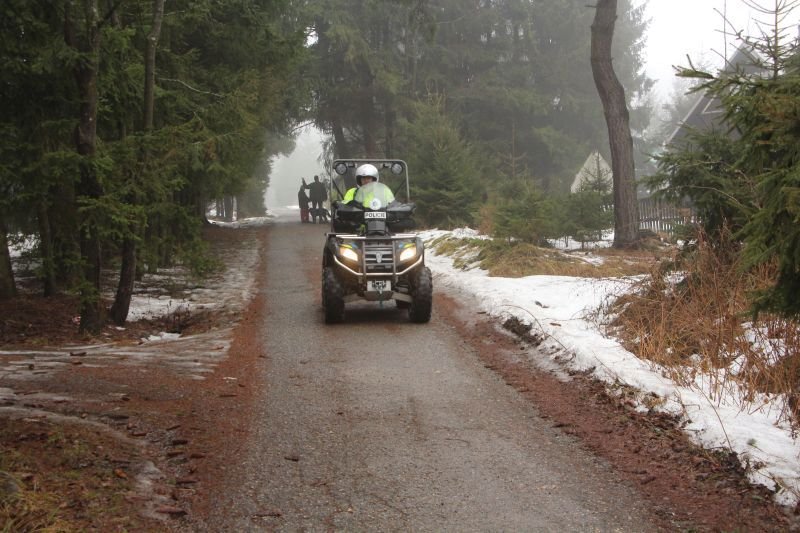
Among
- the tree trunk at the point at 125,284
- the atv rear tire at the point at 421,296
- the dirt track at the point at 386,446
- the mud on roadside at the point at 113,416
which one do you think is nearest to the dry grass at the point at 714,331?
the dirt track at the point at 386,446

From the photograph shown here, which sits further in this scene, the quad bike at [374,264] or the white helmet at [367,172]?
the white helmet at [367,172]

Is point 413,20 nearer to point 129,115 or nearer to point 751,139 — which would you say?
point 129,115

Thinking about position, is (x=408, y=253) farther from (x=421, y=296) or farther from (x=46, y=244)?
(x=46, y=244)

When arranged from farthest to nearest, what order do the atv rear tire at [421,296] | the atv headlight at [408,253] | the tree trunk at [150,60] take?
the tree trunk at [150,60] < the atv headlight at [408,253] < the atv rear tire at [421,296]

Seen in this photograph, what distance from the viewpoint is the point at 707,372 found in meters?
5.92

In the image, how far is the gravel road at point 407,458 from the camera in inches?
154

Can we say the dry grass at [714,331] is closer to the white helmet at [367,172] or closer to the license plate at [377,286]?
the license plate at [377,286]

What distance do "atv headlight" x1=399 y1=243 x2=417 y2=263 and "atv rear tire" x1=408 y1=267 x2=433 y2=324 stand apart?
23 centimetres

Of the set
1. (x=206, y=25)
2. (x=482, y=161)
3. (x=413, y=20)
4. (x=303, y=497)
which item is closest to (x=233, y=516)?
(x=303, y=497)

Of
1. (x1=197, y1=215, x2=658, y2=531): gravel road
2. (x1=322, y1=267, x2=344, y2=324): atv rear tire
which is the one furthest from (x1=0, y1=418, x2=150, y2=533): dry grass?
(x1=322, y1=267, x2=344, y2=324): atv rear tire

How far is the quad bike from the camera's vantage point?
9.54m

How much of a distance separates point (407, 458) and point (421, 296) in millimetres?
4826

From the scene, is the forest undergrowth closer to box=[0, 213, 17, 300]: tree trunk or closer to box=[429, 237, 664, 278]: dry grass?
box=[429, 237, 664, 278]: dry grass

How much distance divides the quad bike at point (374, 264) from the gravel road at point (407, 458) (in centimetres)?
158
